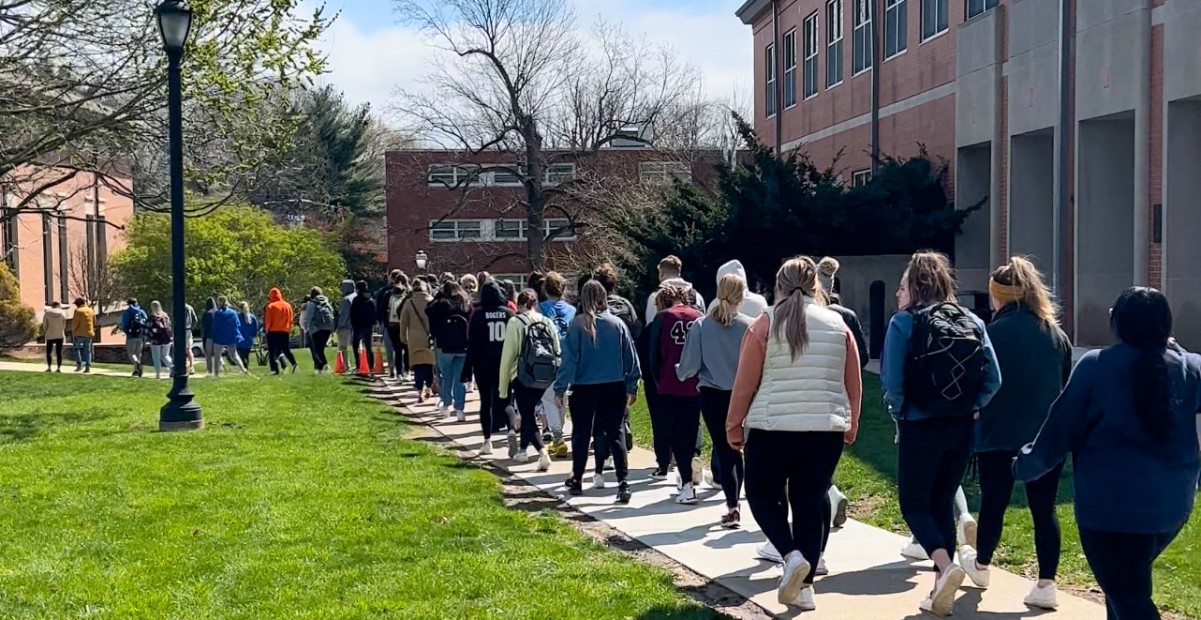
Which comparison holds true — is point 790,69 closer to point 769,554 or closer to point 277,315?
point 277,315

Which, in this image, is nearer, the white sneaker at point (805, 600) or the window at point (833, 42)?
the white sneaker at point (805, 600)

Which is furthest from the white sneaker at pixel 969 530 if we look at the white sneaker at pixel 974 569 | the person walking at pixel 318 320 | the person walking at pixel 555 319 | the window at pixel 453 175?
the window at pixel 453 175

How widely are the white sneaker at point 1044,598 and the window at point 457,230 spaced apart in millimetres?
56191

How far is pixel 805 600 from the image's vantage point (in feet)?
21.7

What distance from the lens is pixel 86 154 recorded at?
712 inches

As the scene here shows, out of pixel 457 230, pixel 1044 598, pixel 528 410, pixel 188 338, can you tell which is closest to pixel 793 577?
pixel 1044 598

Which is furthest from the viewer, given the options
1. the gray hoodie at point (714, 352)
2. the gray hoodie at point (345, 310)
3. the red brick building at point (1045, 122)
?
the gray hoodie at point (345, 310)

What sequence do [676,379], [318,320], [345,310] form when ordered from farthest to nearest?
[318,320]
[345,310]
[676,379]

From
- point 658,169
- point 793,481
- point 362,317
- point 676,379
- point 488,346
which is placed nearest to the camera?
point 793,481

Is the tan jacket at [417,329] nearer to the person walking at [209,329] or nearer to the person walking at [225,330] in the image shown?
the person walking at [225,330]

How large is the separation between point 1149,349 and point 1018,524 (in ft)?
12.9

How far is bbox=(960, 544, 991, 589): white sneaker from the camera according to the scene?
22.4ft

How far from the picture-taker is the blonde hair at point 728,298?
853 cm

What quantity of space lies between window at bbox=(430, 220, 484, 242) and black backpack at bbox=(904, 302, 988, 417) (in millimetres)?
56167
